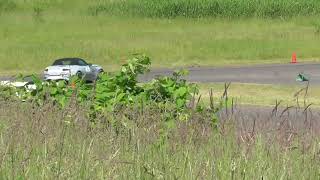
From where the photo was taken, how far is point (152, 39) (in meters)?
47.0

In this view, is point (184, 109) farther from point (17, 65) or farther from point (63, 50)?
point (63, 50)

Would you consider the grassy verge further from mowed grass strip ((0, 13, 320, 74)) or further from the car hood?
mowed grass strip ((0, 13, 320, 74))

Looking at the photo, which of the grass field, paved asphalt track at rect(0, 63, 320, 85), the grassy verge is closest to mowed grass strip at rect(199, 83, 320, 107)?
paved asphalt track at rect(0, 63, 320, 85)

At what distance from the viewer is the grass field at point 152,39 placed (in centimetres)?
4125

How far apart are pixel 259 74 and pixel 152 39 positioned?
1767 cm

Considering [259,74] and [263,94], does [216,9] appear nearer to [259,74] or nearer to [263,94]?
[259,74]

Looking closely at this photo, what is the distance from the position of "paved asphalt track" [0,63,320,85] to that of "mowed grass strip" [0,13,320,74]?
4.69m

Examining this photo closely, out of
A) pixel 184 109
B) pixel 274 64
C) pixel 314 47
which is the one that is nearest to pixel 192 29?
pixel 314 47

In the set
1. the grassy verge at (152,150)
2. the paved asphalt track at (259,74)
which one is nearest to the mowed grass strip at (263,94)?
the paved asphalt track at (259,74)

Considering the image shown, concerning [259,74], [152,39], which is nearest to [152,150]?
[259,74]

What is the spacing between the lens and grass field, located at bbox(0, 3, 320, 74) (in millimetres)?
41250

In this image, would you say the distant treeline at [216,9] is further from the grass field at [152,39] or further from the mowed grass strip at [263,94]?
the mowed grass strip at [263,94]

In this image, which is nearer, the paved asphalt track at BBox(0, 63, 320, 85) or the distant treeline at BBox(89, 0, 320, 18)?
the paved asphalt track at BBox(0, 63, 320, 85)

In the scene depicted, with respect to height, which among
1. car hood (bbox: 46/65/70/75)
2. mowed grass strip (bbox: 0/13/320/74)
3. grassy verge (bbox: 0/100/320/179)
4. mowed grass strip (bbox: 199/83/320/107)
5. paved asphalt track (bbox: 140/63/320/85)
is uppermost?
grassy verge (bbox: 0/100/320/179)
